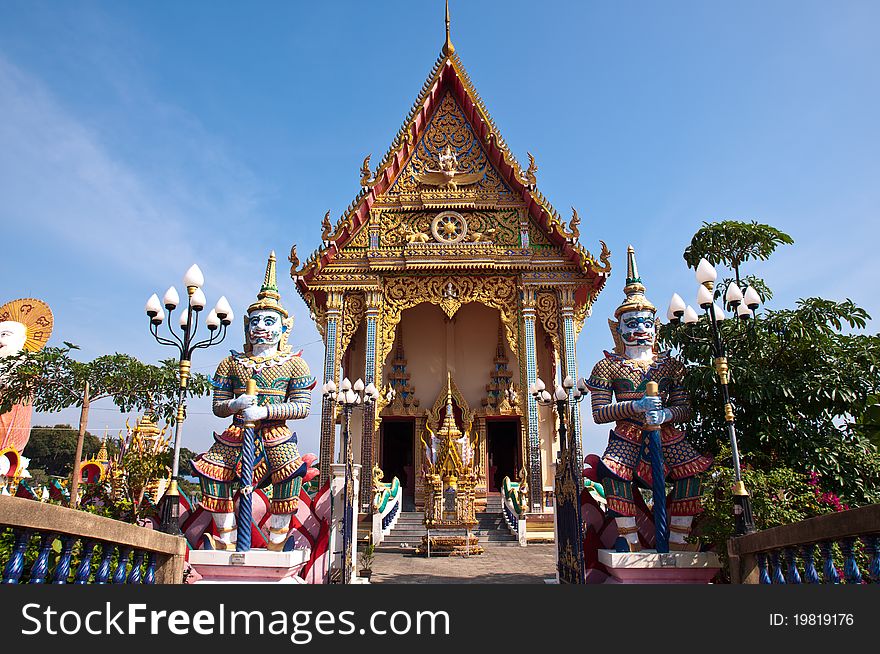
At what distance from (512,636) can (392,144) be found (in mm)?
12553

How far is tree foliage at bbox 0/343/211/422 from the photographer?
1131cm

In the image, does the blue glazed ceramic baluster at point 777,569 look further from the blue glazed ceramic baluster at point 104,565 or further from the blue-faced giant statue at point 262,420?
the blue-faced giant statue at point 262,420

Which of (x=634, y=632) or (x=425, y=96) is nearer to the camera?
(x=634, y=632)

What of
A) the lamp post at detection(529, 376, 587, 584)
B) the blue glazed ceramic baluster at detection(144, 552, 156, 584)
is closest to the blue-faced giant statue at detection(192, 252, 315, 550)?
the blue glazed ceramic baluster at detection(144, 552, 156, 584)

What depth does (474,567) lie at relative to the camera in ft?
27.4

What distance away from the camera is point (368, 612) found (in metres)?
2.73

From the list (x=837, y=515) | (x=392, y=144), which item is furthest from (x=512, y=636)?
(x=392, y=144)

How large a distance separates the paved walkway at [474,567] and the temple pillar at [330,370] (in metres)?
2.38

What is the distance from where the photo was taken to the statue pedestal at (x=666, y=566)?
5238mm

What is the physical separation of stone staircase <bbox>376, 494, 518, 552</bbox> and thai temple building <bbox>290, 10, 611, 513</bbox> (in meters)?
0.56

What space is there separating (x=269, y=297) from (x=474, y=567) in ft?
16.1

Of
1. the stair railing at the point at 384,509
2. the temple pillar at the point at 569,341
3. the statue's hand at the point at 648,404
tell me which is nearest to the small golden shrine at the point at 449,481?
the stair railing at the point at 384,509

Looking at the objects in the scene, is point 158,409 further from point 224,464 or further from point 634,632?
point 634,632

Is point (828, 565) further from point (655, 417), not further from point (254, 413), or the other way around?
point (254, 413)
